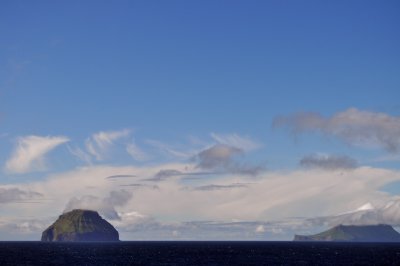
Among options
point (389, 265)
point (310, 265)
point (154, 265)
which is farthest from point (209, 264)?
point (389, 265)

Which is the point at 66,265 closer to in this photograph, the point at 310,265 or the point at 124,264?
the point at 124,264

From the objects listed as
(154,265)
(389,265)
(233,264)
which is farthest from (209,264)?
(389,265)

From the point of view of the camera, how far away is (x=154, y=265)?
141 metres

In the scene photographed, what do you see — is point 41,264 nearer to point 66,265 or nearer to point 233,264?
point 66,265

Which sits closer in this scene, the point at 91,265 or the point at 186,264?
the point at 91,265

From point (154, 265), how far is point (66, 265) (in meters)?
24.0

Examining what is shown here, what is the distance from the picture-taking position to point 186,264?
145m

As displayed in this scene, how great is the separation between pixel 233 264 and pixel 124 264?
30.5m

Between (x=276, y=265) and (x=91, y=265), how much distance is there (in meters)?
51.7

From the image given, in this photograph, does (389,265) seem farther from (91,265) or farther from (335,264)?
(91,265)

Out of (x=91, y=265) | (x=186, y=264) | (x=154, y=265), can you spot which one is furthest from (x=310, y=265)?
(x=91, y=265)

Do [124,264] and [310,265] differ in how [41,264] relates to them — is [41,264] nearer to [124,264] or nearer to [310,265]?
[124,264]

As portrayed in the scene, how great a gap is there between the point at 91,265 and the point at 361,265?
75.5 m

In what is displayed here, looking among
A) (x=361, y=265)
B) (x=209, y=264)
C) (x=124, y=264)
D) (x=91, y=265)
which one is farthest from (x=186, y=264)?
(x=361, y=265)
